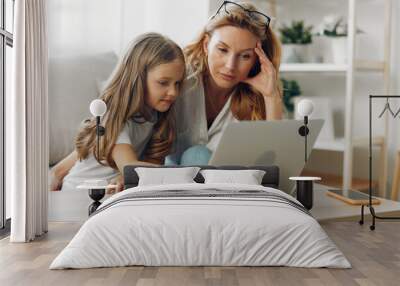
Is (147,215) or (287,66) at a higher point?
(287,66)

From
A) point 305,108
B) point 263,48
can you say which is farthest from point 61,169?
point 305,108

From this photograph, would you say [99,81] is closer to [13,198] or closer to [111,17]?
[111,17]

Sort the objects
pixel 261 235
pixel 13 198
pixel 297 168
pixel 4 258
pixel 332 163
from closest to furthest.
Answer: pixel 261 235
pixel 4 258
pixel 13 198
pixel 297 168
pixel 332 163

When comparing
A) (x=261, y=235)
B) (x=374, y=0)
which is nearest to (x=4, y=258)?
(x=261, y=235)

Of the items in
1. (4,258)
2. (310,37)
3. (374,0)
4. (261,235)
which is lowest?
(4,258)

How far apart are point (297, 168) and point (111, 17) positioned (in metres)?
2.66

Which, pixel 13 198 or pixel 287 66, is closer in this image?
pixel 13 198

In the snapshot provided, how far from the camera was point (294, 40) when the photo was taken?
261 inches

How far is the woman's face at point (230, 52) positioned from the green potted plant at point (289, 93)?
484 millimetres

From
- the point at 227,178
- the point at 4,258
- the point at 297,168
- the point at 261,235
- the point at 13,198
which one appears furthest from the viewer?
the point at 297,168

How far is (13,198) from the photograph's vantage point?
524cm

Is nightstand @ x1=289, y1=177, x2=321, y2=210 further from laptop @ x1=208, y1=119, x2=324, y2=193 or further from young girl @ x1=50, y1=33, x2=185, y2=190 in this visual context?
young girl @ x1=50, y1=33, x2=185, y2=190

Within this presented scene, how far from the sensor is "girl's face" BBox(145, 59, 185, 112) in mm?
6461

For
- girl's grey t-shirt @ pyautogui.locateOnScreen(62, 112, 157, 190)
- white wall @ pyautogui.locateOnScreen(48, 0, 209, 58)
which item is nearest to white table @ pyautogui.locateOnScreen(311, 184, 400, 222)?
girl's grey t-shirt @ pyautogui.locateOnScreen(62, 112, 157, 190)
